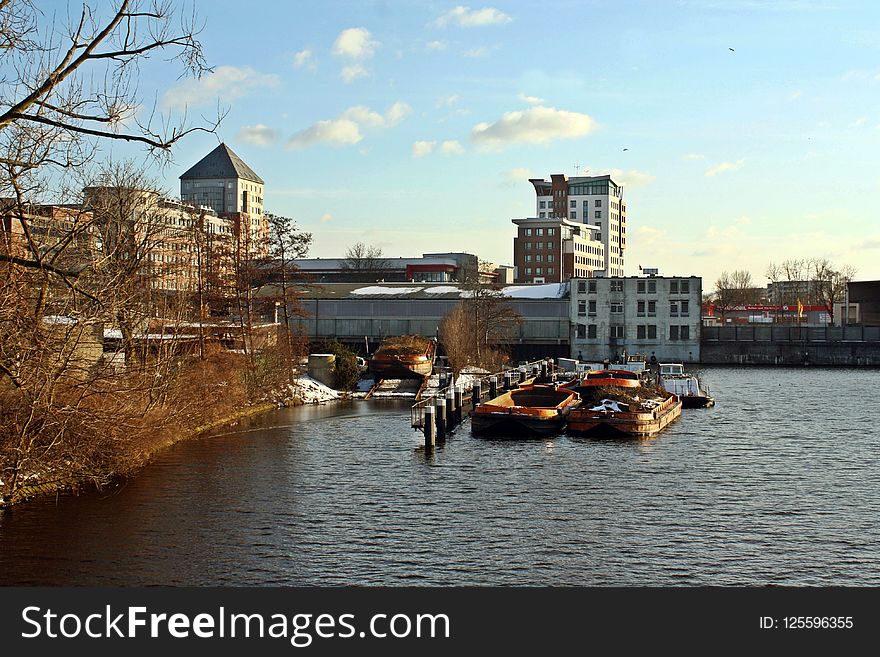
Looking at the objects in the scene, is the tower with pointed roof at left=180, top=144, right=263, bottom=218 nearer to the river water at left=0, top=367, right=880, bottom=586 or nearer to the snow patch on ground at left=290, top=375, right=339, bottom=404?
the snow patch on ground at left=290, top=375, right=339, bottom=404

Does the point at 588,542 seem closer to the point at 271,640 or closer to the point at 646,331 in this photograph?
the point at 271,640

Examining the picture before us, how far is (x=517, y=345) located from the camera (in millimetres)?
89000

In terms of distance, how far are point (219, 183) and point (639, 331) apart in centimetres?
10046

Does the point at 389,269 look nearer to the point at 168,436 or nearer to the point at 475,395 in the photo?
the point at 475,395

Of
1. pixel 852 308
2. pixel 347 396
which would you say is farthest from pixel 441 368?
pixel 852 308

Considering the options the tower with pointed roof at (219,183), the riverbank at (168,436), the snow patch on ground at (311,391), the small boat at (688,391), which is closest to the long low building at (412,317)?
the small boat at (688,391)

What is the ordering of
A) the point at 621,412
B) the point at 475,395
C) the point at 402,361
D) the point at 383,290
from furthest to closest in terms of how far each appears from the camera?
the point at 383,290, the point at 402,361, the point at 475,395, the point at 621,412

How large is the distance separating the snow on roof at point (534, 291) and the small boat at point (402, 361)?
27.2 m

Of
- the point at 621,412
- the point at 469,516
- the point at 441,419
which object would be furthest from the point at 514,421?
the point at 469,516

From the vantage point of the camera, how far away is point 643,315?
90688 mm

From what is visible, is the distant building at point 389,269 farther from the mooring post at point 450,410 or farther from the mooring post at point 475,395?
the mooring post at point 450,410

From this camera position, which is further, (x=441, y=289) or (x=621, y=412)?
(x=441, y=289)

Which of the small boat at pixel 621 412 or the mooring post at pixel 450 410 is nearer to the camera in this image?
the small boat at pixel 621 412

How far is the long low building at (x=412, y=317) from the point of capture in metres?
90.2
